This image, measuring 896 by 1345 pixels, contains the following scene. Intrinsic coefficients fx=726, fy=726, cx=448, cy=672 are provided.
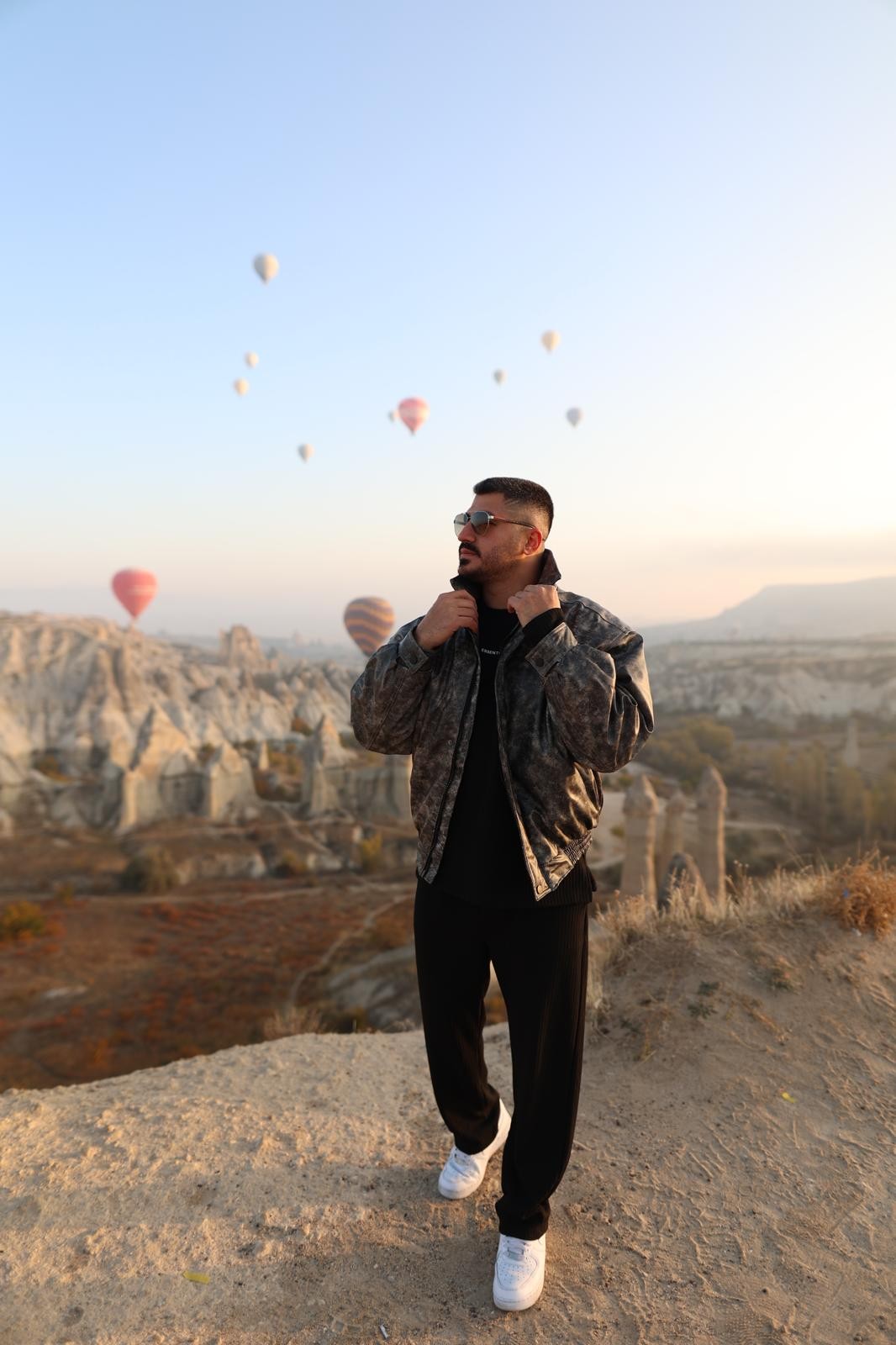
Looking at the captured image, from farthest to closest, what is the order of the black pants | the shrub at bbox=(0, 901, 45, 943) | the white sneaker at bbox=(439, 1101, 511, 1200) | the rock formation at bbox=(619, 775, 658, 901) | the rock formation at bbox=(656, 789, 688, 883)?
the rock formation at bbox=(656, 789, 688, 883) → the shrub at bbox=(0, 901, 45, 943) → the rock formation at bbox=(619, 775, 658, 901) → the white sneaker at bbox=(439, 1101, 511, 1200) → the black pants

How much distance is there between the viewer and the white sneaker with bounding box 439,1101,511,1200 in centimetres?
258

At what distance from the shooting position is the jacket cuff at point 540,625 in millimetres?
1906

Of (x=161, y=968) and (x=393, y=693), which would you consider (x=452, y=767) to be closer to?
(x=393, y=693)

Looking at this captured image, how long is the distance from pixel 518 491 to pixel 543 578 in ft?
0.92

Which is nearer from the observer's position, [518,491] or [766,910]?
[518,491]

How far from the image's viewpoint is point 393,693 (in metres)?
2.13

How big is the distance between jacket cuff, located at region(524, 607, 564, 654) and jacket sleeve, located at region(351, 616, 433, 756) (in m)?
0.31

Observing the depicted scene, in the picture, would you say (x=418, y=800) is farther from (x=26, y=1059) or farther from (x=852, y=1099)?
(x=26, y=1059)

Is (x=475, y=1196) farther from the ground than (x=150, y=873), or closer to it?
farther from the ground

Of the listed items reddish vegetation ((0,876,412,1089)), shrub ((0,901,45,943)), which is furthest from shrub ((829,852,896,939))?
shrub ((0,901,45,943))

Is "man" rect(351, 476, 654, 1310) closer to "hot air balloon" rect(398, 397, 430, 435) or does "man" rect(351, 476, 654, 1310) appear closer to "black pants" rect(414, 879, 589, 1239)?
"black pants" rect(414, 879, 589, 1239)

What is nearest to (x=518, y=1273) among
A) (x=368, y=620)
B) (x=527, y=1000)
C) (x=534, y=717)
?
(x=527, y=1000)

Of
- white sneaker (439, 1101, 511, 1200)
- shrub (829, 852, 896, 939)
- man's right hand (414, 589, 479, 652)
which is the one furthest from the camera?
shrub (829, 852, 896, 939)

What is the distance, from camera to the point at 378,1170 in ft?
9.21
